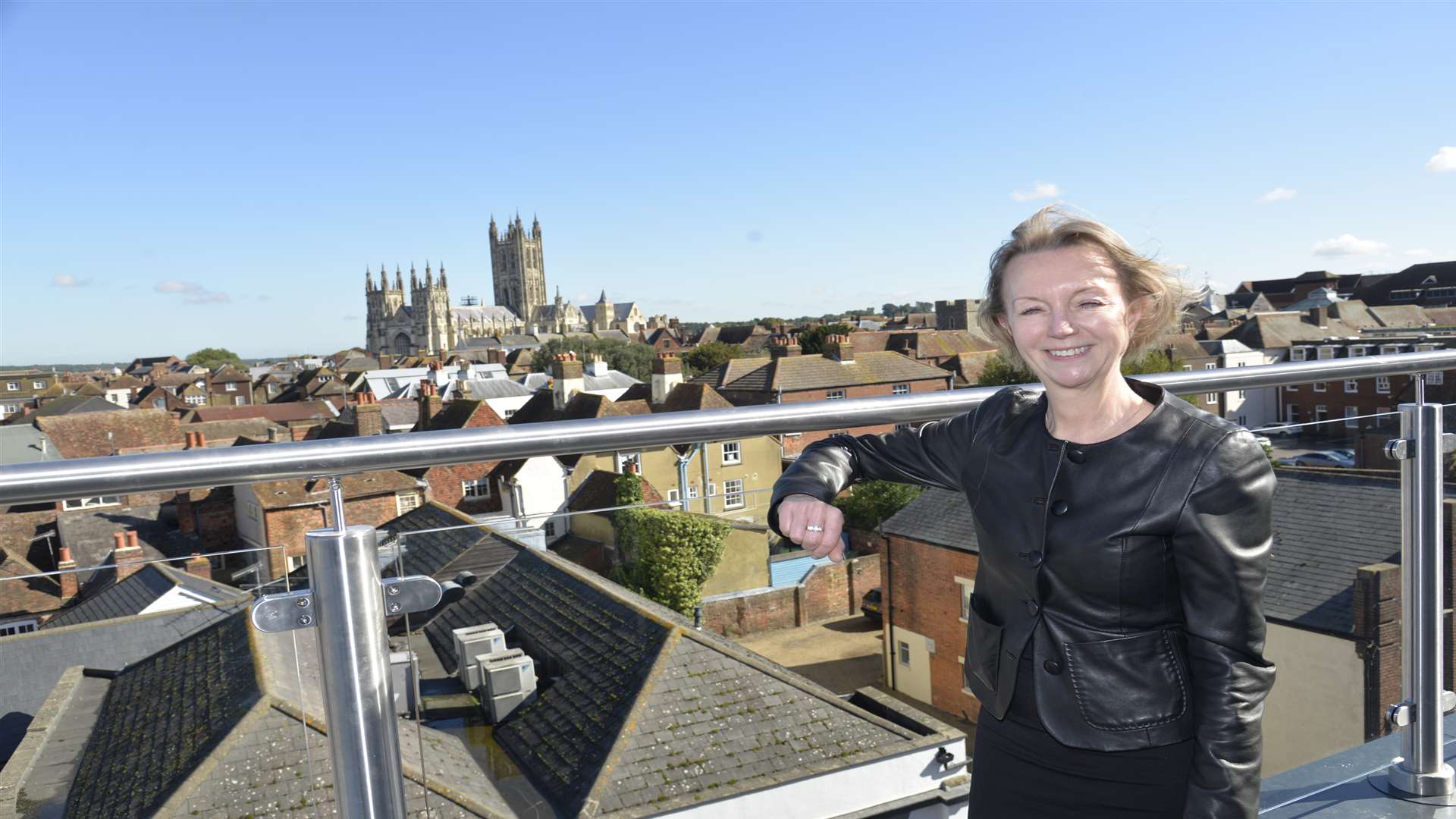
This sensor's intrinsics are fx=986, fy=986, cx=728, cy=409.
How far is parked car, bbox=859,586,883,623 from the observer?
1633 centimetres

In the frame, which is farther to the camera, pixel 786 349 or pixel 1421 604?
pixel 786 349

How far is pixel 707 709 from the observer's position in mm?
7656

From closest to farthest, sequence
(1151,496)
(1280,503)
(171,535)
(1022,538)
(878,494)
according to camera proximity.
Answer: (1151,496), (1022,538), (1280,503), (171,535), (878,494)

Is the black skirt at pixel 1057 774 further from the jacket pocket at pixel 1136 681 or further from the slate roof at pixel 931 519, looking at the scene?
the slate roof at pixel 931 519

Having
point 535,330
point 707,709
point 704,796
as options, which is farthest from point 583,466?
point 535,330

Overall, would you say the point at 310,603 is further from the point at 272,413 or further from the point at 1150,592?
the point at 272,413

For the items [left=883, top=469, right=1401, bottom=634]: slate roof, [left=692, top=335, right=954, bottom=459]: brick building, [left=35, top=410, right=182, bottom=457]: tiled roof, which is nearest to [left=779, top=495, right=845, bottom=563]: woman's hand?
[left=883, top=469, right=1401, bottom=634]: slate roof

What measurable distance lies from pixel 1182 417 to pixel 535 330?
152m

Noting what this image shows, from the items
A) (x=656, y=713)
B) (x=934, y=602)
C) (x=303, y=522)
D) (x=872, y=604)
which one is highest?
(x=303, y=522)

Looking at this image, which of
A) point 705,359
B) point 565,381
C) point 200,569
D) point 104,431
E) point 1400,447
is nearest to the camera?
point 200,569

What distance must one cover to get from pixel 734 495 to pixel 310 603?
1.24 meters

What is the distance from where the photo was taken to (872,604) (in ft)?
54.1

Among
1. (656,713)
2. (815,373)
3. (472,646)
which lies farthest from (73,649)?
(815,373)

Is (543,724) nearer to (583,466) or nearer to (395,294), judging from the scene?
(583,466)
